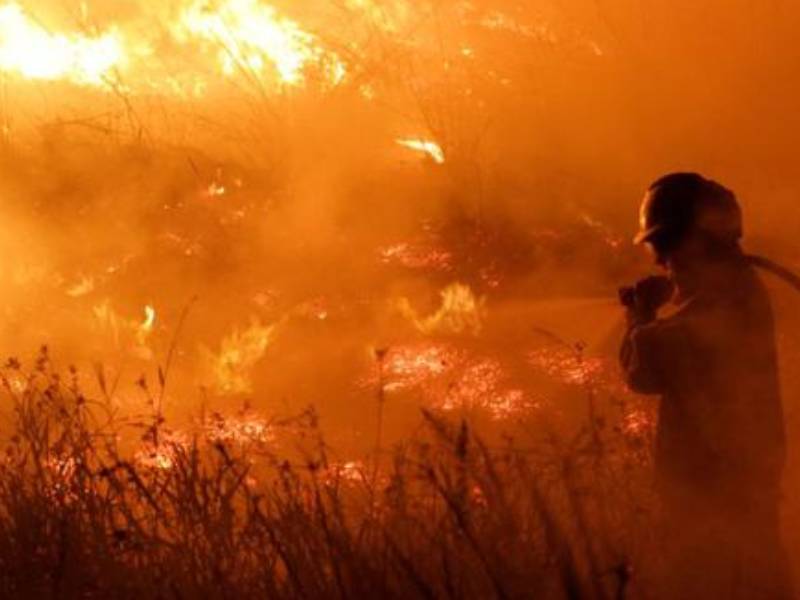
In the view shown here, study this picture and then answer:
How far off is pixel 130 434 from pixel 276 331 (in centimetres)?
106

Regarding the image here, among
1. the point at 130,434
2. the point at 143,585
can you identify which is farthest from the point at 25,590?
the point at 130,434

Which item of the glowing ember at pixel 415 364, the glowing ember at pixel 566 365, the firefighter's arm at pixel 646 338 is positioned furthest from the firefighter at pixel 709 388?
the glowing ember at pixel 415 364

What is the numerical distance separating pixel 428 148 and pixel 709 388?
4.55m

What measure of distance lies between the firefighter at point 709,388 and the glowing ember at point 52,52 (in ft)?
19.2

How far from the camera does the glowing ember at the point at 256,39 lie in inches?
330

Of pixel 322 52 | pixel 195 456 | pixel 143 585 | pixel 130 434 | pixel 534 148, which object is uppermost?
pixel 322 52

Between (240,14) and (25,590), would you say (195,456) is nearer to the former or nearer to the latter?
(25,590)

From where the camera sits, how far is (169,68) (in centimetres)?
865

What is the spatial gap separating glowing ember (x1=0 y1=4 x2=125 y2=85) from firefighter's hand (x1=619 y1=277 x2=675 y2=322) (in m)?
5.78

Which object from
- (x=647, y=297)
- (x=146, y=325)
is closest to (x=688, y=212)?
(x=647, y=297)

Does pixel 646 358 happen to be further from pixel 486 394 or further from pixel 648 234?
pixel 486 394

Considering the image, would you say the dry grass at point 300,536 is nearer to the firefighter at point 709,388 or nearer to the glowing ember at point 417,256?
the firefighter at point 709,388

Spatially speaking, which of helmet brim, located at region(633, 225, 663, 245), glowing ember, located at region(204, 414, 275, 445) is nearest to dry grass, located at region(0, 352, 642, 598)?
helmet brim, located at region(633, 225, 663, 245)

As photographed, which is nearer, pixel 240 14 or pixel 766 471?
pixel 766 471
